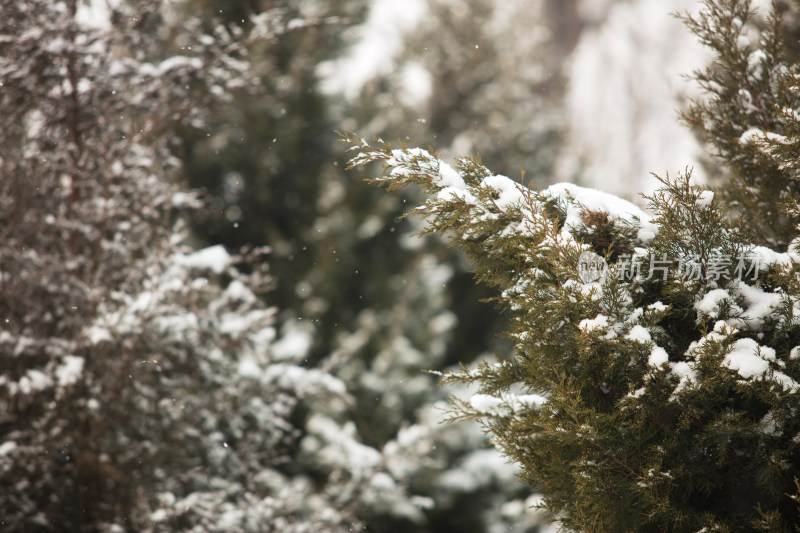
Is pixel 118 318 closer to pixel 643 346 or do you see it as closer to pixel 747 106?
pixel 643 346

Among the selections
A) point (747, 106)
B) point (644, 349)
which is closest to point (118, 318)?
point (644, 349)

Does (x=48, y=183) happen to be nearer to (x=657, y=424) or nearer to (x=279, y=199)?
(x=279, y=199)

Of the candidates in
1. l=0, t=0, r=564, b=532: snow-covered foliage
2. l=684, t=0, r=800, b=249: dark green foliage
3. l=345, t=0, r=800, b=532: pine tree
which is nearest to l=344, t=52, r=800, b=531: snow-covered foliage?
l=345, t=0, r=800, b=532: pine tree

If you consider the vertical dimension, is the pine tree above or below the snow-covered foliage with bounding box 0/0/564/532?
below

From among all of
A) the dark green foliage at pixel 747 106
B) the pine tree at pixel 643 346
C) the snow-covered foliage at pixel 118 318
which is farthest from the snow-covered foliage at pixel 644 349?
the snow-covered foliage at pixel 118 318

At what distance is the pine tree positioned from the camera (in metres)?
1.42

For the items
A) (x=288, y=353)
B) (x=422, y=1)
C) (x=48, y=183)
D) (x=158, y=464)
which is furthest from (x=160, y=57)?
(x=422, y=1)

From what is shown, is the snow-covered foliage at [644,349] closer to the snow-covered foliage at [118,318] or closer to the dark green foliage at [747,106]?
the dark green foliage at [747,106]

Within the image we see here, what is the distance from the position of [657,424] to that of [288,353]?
312cm

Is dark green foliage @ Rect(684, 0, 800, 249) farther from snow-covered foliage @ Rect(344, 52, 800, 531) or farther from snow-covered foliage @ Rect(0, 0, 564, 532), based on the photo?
snow-covered foliage @ Rect(0, 0, 564, 532)

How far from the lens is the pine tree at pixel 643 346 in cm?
142

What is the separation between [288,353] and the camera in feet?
14.1

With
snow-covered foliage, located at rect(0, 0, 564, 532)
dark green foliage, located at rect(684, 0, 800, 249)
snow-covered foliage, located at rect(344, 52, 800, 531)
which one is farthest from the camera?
snow-covered foliage, located at rect(0, 0, 564, 532)

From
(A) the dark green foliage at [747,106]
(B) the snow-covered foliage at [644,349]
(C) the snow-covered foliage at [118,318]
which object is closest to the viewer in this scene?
(B) the snow-covered foliage at [644,349]
